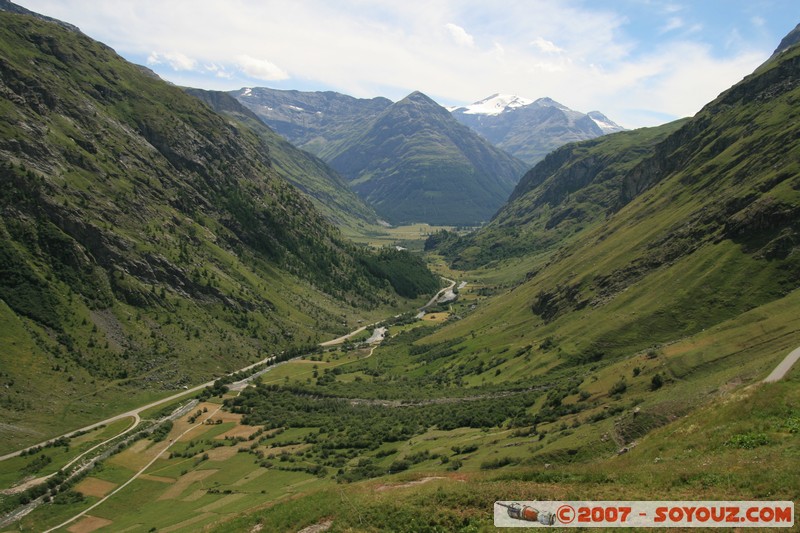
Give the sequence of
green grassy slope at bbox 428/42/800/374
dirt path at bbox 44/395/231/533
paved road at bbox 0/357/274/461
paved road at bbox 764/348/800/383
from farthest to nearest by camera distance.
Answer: paved road at bbox 0/357/274/461
green grassy slope at bbox 428/42/800/374
dirt path at bbox 44/395/231/533
paved road at bbox 764/348/800/383

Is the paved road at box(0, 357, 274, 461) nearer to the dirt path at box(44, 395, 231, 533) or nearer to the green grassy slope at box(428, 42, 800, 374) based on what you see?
the dirt path at box(44, 395, 231, 533)

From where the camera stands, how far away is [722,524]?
93.0 ft

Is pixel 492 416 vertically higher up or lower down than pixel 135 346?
lower down

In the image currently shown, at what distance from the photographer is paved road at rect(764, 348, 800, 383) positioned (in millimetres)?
49578

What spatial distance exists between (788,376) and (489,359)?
118355mm

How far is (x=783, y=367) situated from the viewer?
52812 mm

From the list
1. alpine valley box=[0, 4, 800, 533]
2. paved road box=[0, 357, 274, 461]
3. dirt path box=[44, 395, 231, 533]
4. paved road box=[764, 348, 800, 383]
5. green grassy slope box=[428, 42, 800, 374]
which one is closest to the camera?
alpine valley box=[0, 4, 800, 533]

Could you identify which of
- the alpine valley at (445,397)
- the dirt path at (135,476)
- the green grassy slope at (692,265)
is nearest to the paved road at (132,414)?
the alpine valley at (445,397)

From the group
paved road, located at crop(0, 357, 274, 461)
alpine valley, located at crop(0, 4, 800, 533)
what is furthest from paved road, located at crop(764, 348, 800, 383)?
paved road, located at crop(0, 357, 274, 461)

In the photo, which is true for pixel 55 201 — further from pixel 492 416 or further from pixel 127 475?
pixel 492 416

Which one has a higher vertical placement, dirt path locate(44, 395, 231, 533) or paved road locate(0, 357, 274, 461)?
paved road locate(0, 357, 274, 461)

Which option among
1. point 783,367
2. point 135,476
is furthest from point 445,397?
point 783,367

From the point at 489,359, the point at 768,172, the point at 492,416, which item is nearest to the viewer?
the point at 492,416

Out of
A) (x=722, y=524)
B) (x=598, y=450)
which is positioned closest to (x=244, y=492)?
(x=598, y=450)
